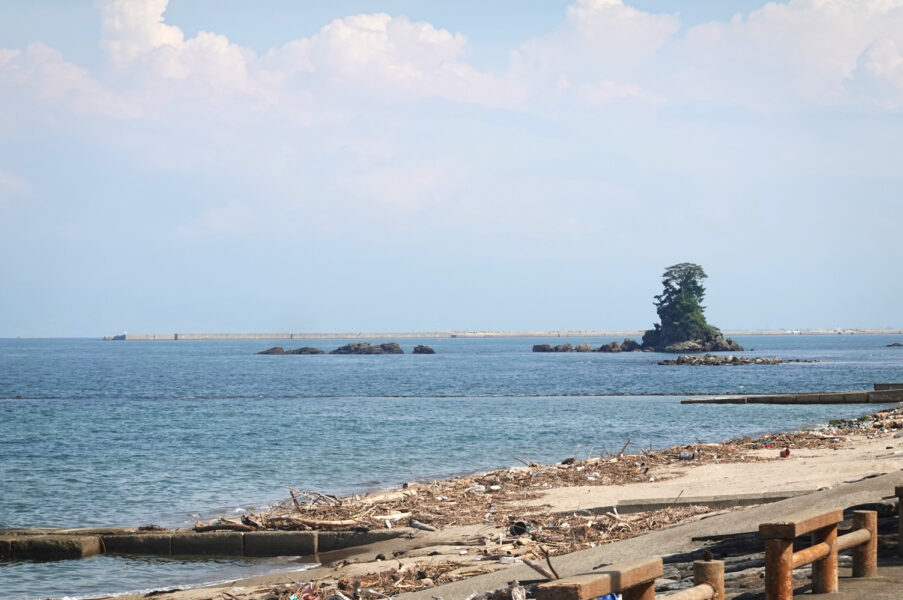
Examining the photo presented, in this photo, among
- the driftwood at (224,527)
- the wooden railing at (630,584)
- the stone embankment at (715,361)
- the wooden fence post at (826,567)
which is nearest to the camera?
the wooden railing at (630,584)

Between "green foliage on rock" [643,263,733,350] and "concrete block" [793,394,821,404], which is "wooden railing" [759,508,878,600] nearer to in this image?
"concrete block" [793,394,821,404]

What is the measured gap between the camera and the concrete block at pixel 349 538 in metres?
14.6

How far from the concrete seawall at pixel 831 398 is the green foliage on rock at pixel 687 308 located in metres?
97.1

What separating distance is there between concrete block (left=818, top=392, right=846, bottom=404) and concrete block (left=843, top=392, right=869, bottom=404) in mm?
145

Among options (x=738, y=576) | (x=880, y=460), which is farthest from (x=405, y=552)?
(x=880, y=460)

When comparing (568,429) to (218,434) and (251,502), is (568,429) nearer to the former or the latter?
(218,434)

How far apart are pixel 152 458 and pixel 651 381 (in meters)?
53.4

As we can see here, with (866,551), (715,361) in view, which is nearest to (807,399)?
(866,551)

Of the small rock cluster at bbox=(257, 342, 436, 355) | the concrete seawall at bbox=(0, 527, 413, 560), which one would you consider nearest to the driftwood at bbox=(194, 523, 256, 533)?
the concrete seawall at bbox=(0, 527, 413, 560)

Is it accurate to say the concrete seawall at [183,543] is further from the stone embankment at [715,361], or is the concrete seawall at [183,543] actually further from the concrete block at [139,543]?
the stone embankment at [715,361]

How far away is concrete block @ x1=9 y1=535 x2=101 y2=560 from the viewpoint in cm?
1514

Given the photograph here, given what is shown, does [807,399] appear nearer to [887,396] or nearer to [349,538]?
[887,396]

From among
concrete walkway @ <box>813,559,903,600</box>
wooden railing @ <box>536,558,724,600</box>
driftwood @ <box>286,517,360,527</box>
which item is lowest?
driftwood @ <box>286,517,360,527</box>

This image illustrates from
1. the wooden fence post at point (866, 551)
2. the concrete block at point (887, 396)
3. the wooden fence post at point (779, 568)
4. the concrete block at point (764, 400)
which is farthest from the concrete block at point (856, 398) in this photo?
the wooden fence post at point (779, 568)
